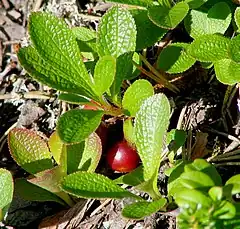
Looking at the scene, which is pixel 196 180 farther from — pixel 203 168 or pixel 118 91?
pixel 118 91

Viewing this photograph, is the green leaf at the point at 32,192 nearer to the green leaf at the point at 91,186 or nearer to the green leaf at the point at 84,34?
the green leaf at the point at 91,186

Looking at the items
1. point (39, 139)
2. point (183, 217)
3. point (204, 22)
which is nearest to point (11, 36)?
point (39, 139)

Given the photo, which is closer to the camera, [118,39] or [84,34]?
[118,39]

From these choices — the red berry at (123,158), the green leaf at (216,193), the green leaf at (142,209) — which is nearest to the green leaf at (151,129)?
the green leaf at (142,209)

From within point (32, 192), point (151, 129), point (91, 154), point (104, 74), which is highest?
point (104, 74)

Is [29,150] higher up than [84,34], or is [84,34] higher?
[84,34]

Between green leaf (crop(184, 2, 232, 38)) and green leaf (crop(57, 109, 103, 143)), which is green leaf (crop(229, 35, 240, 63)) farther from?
green leaf (crop(57, 109, 103, 143))

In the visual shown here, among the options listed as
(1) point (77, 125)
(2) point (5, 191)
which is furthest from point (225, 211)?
(2) point (5, 191)

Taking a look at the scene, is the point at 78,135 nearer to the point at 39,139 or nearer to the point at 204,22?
the point at 39,139

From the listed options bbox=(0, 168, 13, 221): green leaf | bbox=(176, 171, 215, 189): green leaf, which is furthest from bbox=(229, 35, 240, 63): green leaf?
bbox=(0, 168, 13, 221): green leaf
